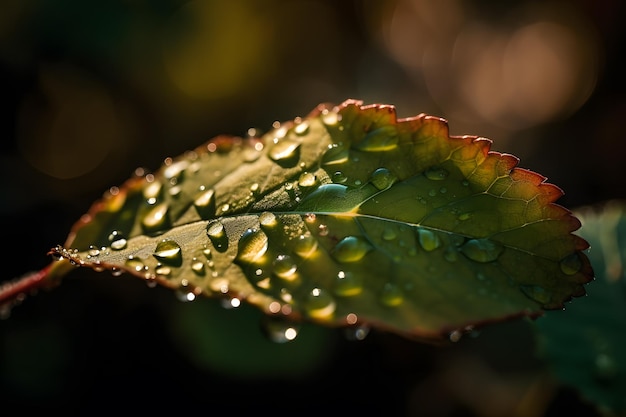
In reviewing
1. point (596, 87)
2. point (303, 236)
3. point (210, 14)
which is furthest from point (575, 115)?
point (303, 236)

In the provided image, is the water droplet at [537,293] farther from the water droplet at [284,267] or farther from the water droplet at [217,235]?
the water droplet at [217,235]

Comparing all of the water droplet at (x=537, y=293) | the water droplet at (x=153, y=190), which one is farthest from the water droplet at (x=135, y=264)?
the water droplet at (x=537, y=293)

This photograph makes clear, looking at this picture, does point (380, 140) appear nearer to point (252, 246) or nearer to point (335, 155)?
point (335, 155)

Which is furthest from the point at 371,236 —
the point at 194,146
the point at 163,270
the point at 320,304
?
the point at 194,146

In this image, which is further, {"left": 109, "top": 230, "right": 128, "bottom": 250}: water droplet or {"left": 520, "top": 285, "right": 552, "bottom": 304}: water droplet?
{"left": 109, "top": 230, "right": 128, "bottom": 250}: water droplet

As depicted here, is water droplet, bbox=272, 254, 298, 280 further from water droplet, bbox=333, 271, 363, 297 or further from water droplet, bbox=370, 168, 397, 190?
water droplet, bbox=370, 168, 397, 190

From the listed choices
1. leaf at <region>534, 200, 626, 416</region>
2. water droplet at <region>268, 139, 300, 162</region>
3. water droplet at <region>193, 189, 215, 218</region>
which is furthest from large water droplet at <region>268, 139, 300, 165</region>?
leaf at <region>534, 200, 626, 416</region>
